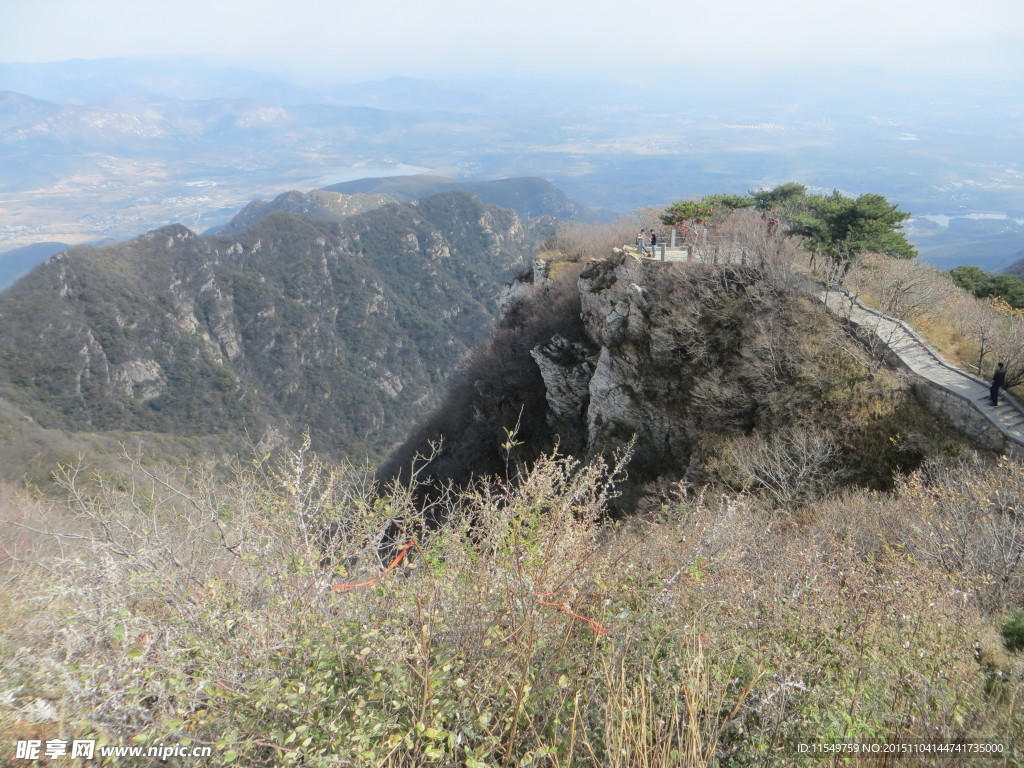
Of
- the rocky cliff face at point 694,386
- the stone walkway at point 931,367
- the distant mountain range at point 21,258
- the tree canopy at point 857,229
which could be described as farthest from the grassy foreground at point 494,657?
the distant mountain range at point 21,258

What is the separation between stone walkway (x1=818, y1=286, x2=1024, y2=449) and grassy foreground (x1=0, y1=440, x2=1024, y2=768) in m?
9.88

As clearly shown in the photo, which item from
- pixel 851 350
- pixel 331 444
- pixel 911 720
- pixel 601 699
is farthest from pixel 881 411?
pixel 331 444

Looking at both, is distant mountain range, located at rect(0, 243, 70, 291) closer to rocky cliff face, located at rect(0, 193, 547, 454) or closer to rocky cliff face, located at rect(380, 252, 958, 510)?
rocky cliff face, located at rect(0, 193, 547, 454)

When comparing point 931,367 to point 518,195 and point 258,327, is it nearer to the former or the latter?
point 258,327

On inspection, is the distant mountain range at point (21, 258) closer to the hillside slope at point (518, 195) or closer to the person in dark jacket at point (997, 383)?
the hillside slope at point (518, 195)

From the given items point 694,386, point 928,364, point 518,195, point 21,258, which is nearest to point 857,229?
point 928,364

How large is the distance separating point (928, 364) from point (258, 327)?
84633 millimetres

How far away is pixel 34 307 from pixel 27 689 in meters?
78.0

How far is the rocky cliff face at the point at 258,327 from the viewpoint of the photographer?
5822 centimetres

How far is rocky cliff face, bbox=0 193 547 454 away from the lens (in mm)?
58219

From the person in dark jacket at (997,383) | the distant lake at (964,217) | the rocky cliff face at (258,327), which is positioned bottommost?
the rocky cliff face at (258,327)

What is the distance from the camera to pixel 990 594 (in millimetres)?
6039

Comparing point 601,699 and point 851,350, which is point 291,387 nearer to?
point 851,350

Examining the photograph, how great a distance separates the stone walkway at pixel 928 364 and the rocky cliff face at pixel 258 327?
59.8m
